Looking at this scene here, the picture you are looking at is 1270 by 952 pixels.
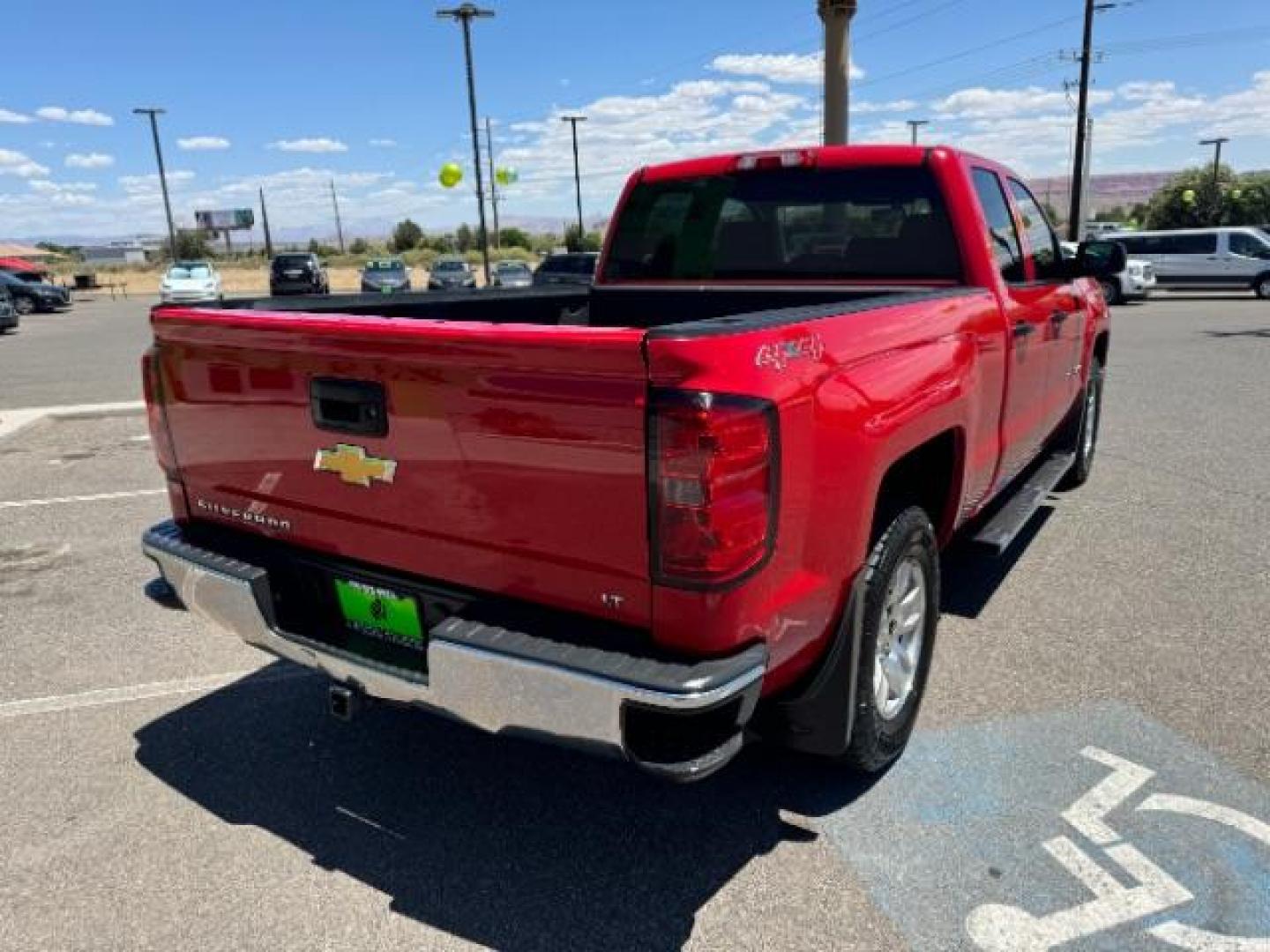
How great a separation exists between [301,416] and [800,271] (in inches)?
94.5

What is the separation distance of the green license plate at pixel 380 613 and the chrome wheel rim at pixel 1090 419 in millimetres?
4875

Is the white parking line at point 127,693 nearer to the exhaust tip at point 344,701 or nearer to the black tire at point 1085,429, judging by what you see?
Answer: the exhaust tip at point 344,701

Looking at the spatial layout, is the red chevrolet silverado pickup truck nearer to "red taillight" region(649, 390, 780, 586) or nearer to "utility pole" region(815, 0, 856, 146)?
"red taillight" region(649, 390, 780, 586)

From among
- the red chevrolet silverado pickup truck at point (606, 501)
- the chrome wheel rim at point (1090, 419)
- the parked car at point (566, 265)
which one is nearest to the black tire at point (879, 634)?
the red chevrolet silverado pickup truck at point (606, 501)

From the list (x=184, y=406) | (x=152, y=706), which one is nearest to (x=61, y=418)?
(x=152, y=706)

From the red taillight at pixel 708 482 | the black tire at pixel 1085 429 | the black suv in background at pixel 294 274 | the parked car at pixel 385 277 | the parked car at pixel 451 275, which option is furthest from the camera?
the black suv in background at pixel 294 274

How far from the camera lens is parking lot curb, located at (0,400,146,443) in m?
9.68

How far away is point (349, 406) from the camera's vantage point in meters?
2.52

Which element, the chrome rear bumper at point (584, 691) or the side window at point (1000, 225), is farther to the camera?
the side window at point (1000, 225)

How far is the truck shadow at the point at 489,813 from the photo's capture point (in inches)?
98.6

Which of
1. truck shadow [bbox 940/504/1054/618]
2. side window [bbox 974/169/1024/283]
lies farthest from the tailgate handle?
side window [bbox 974/169/1024/283]

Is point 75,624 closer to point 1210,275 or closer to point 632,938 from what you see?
point 632,938

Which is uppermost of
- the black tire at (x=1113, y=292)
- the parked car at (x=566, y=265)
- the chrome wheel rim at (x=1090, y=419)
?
the parked car at (x=566, y=265)

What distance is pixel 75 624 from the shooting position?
4414 millimetres
